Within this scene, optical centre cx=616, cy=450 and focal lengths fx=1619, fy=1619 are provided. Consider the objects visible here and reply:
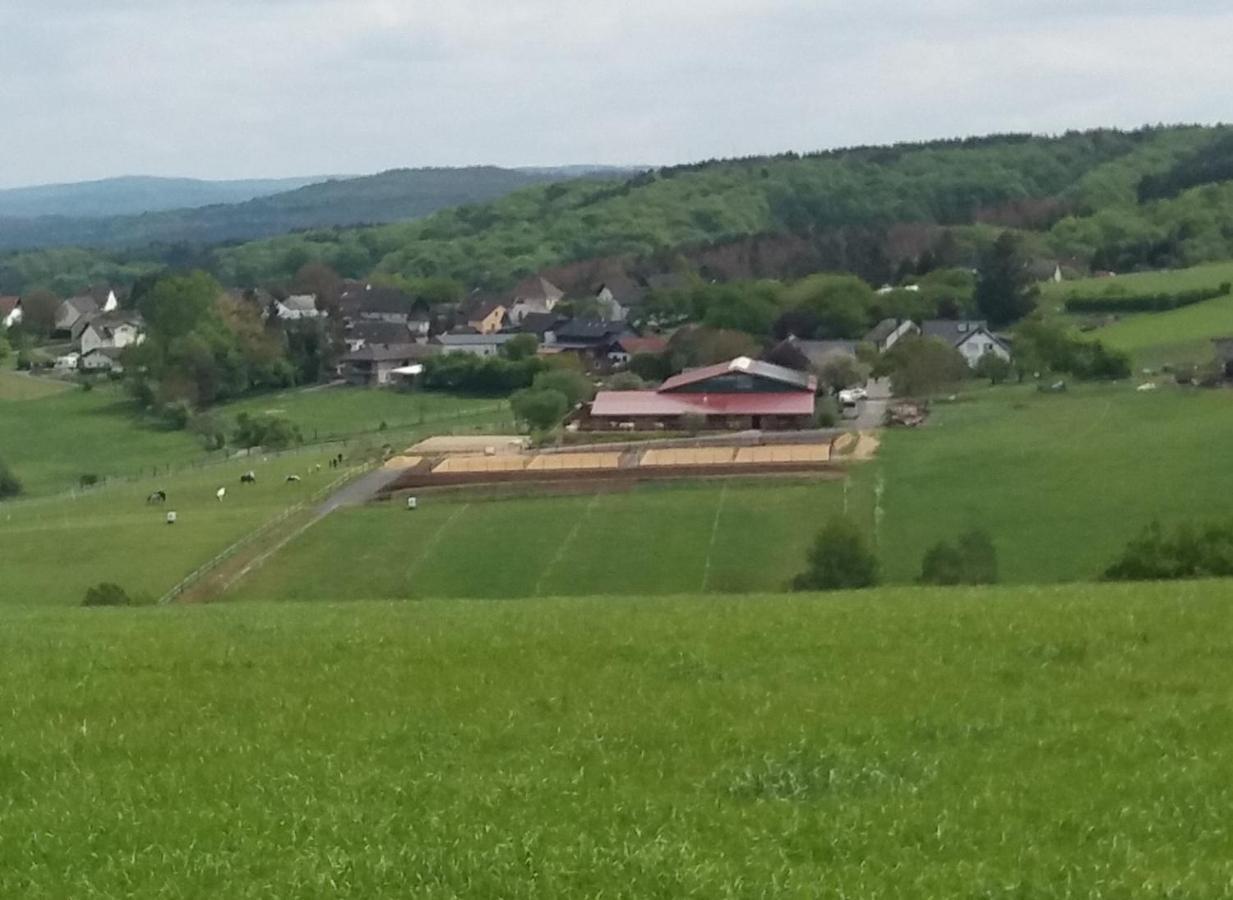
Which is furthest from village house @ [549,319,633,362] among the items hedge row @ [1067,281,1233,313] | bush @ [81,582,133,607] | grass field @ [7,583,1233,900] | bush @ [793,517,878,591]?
grass field @ [7,583,1233,900]

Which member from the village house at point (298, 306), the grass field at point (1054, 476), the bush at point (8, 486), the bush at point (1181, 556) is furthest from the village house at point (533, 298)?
the bush at point (1181, 556)

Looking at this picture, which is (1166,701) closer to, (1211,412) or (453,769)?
(453,769)

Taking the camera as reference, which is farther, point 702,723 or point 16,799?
point 702,723

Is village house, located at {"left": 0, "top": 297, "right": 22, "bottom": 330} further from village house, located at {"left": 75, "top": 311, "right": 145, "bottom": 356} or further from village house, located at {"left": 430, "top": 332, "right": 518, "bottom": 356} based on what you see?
village house, located at {"left": 430, "top": 332, "right": 518, "bottom": 356}

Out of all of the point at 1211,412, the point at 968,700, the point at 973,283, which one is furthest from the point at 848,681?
the point at 973,283

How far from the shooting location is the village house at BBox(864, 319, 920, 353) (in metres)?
78.7

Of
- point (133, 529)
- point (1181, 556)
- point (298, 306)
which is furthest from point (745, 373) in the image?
point (298, 306)

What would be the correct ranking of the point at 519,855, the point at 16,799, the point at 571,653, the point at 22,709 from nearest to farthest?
the point at 519,855 < the point at 16,799 < the point at 22,709 < the point at 571,653

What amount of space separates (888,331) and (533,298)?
39106 millimetres

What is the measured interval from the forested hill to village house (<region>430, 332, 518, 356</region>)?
31711 mm

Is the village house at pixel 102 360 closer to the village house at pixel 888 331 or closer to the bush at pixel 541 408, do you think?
the bush at pixel 541 408

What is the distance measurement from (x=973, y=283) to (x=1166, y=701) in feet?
288

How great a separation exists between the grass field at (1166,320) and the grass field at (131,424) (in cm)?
2650

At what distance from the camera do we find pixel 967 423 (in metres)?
50.1
